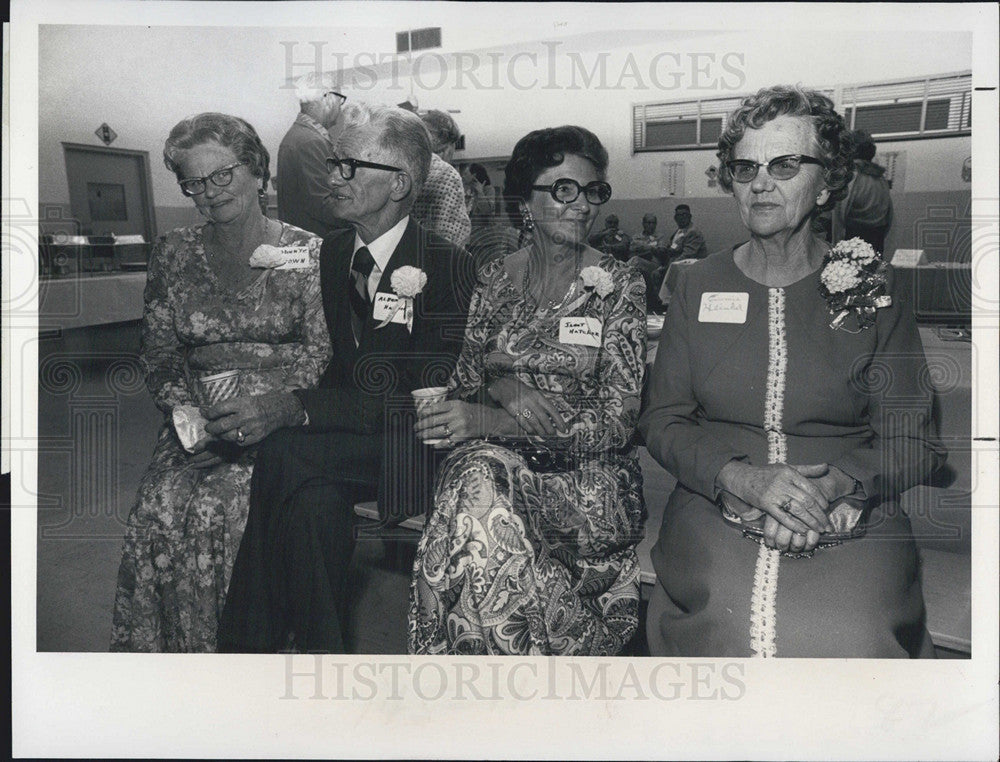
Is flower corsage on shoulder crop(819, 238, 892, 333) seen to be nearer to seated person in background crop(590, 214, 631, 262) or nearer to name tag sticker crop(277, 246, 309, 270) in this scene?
seated person in background crop(590, 214, 631, 262)

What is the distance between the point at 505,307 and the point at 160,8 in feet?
4.81

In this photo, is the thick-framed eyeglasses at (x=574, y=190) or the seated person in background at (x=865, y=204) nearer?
the seated person in background at (x=865, y=204)

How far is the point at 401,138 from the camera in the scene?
298 centimetres

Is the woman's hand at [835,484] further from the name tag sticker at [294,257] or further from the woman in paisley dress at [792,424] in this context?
the name tag sticker at [294,257]

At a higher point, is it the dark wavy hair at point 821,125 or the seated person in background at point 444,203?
the dark wavy hair at point 821,125

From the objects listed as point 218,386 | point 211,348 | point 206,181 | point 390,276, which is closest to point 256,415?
point 218,386

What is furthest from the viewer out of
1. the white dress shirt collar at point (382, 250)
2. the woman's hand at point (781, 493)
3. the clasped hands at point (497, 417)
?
the white dress shirt collar at point (382, 250)

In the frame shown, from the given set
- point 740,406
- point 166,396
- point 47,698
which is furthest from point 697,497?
point 47,698

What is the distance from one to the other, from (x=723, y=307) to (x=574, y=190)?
1.91 feet

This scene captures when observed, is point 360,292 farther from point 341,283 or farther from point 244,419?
point 244,419

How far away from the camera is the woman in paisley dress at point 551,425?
282cm

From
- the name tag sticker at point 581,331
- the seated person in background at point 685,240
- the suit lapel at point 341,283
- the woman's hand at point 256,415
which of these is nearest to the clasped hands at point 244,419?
the woman's hand at point 256,415

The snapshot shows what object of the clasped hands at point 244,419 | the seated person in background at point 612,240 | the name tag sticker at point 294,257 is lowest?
the clasped hands at point 244,419

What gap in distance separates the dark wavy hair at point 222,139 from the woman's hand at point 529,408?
101 centimetres
